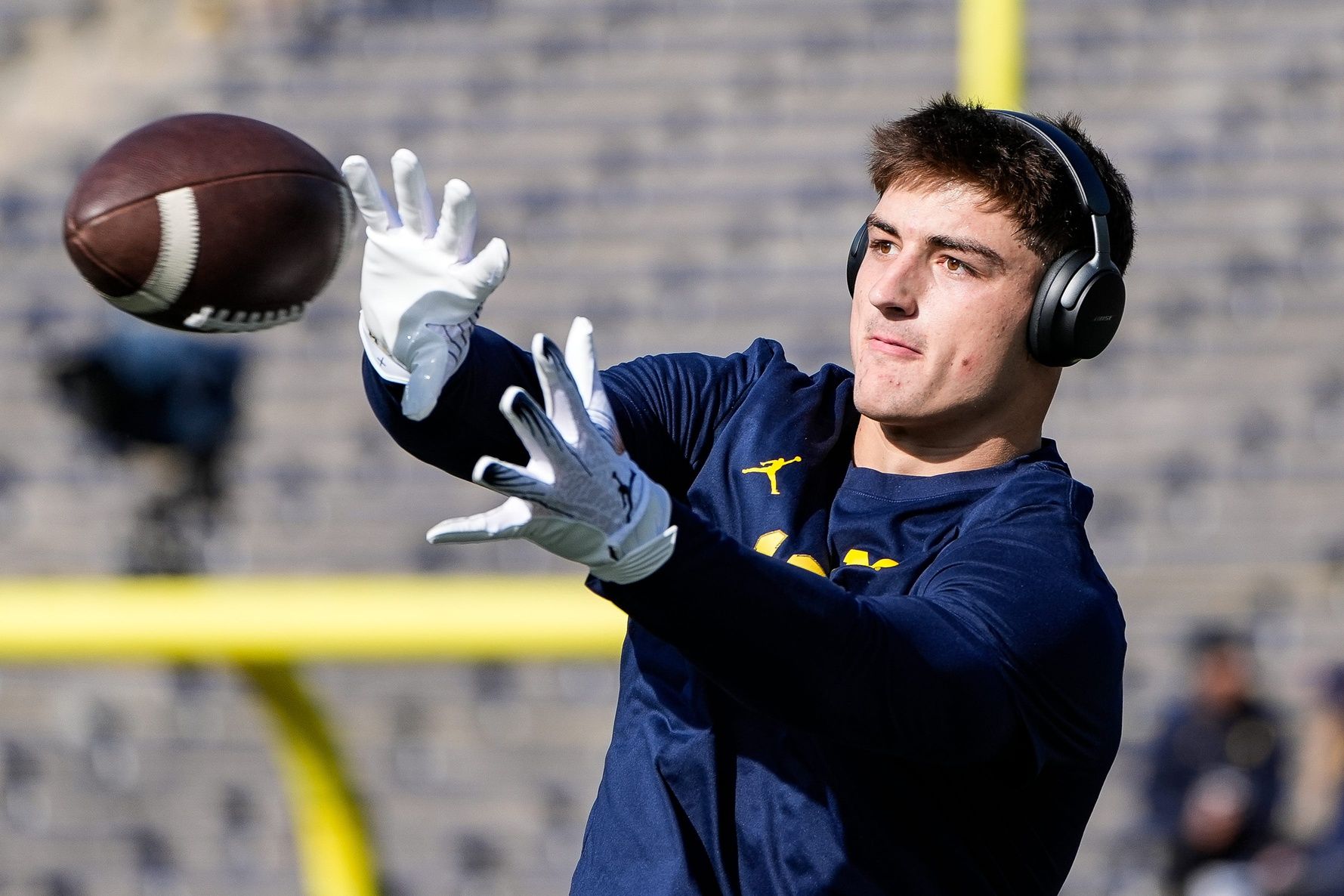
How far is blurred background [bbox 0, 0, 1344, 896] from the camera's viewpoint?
5.31m

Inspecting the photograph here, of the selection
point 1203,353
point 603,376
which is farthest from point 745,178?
point 603,376

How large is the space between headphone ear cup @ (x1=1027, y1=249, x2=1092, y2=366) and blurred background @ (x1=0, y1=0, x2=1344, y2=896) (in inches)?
102

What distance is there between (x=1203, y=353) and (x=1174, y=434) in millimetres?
487

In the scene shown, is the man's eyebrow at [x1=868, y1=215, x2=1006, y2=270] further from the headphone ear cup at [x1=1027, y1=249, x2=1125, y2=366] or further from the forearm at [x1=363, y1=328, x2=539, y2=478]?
the forearm at [x1=363, y1=328, x2=539, y2=478]

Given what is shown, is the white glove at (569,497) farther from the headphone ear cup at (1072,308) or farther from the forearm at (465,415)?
the headphone ear cup at (1072,308)

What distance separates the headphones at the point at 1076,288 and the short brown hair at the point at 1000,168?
1cm

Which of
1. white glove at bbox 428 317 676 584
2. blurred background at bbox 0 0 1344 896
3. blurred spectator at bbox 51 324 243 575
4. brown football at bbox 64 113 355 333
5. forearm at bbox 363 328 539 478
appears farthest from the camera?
blurred background at bbox 0 0 1344 896

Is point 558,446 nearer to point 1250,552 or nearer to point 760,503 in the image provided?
point 760,503

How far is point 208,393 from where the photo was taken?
4828 millimetres

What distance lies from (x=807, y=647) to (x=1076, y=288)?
0.50 metres

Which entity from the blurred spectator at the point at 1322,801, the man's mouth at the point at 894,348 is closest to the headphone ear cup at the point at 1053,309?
the man's mouth at the point at 894,348

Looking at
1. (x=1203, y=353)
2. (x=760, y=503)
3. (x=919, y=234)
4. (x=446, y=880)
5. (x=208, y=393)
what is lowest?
(x=446, y=880)

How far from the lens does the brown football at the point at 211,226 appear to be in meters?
1.49

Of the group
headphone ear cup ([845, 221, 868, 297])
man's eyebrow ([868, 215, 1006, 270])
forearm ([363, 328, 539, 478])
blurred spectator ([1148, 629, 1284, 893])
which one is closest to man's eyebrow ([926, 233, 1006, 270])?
man's eyebrow ([868, 215, 1006, 270])
